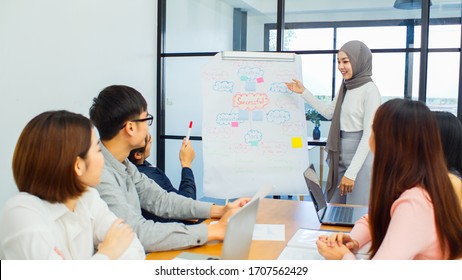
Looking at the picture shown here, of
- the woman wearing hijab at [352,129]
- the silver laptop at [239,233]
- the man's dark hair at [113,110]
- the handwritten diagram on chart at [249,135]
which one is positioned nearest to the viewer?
the silver laptop at [239,233]

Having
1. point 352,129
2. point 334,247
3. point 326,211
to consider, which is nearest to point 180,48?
point 352,129

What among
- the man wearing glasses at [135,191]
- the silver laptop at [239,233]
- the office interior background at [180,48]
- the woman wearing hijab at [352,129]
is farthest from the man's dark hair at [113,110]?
the woman wearing hijab at [352,129]

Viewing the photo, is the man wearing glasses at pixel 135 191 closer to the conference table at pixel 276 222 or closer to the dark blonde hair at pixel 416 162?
the conference table at pixel 276 222

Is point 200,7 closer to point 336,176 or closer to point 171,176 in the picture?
point 171,176

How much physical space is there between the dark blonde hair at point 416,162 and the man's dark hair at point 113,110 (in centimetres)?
90

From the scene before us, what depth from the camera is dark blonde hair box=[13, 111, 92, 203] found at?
1.25m

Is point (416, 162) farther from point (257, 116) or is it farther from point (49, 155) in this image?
point (257, 116)

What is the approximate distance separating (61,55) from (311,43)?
1.96m

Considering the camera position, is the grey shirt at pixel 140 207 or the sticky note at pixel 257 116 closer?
the grey shirt at pixel 140 207

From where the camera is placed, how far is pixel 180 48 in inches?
172

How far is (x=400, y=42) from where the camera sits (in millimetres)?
3760

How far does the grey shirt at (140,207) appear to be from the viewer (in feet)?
5.38

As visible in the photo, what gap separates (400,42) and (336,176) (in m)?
1.35
